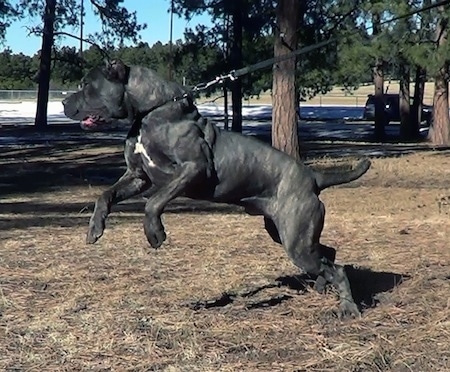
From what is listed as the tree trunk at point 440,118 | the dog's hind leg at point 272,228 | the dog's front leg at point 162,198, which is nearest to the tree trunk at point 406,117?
the tree trunk at point 440,118

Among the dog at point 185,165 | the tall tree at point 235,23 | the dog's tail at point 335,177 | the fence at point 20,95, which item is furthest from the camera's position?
the fence at point 20,95

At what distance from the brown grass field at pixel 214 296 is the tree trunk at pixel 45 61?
2733cm

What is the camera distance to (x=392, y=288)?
277 inches

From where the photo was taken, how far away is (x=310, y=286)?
7020 mm

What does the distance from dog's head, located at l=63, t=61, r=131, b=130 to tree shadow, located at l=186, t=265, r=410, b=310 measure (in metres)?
1.58

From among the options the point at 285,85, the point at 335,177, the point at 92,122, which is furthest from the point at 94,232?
the point at 285,85

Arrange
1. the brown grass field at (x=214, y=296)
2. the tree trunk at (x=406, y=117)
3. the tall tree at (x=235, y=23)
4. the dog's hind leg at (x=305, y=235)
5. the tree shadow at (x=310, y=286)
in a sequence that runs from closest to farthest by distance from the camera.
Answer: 1. the brown grass field at (x=214, y=296)
2. the dog's hind leg at (x=305, y=235)
3. the tree shadow at (x=310, y=286)
4. the tall tree at (x=235, y=23)
5. the tree trunk at (x=406, y=117)

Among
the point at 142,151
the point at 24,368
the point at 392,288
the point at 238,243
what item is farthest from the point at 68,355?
the point at 238,243

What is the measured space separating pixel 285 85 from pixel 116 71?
427 inches

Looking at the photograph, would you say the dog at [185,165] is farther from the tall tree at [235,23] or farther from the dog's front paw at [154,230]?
the tall tree at [235,23]

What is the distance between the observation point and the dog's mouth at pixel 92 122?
561 centimetres

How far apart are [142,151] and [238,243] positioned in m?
3.65

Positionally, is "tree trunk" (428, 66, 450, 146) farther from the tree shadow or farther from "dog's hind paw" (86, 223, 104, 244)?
"dog's hind paw" (86, 223, 104, 244)

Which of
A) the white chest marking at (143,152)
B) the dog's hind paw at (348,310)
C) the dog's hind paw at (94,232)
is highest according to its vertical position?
the white chest marking at (143,152)
